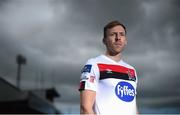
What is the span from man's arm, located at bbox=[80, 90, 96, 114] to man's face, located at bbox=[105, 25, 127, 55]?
427mm

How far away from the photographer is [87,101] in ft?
8.71

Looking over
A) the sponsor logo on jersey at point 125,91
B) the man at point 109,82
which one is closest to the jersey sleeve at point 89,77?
the man at point 109,82

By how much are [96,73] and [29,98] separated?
39380 millimetres

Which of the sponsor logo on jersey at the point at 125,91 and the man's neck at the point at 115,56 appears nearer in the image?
the sponsor logo on jersey at the point at 125,91

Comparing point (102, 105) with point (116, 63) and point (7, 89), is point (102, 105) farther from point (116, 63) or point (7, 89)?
point (7, 89)


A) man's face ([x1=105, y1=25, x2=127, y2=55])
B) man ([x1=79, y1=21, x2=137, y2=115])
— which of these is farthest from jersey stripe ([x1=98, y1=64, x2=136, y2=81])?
man's face ([x1=105, y1=25, x2=127, y2=55])

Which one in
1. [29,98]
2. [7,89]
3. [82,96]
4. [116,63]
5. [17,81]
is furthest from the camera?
[17,81]

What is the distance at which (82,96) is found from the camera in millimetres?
2697

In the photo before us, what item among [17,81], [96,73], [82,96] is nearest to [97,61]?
[96,73]

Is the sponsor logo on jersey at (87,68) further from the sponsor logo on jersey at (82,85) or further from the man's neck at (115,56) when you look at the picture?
the man's neck at (115,56)

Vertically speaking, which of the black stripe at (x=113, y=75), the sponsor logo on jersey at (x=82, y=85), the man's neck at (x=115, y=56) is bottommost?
the sponsor logo on jersey at (x=82, y=85)

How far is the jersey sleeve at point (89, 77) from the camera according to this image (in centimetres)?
270

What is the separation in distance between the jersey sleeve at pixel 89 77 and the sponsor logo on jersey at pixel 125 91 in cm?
19

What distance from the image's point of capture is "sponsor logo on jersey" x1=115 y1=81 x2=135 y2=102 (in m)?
2.77
